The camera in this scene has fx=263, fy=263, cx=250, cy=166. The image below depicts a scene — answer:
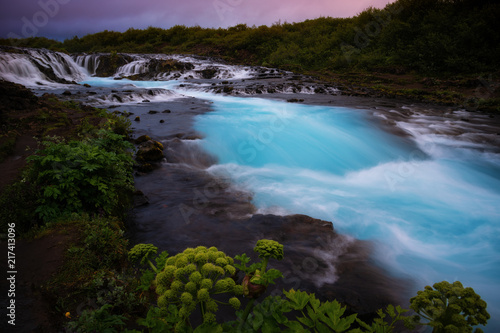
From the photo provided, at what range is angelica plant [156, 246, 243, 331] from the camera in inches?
62.8

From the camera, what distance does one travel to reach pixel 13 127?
698 cm

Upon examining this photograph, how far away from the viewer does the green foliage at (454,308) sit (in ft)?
4.96

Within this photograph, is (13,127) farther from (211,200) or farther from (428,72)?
(428,72)

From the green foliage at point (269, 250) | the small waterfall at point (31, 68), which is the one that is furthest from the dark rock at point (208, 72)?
the green foliage at point (269, 250)

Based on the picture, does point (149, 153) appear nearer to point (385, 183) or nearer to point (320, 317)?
point (385, 183)

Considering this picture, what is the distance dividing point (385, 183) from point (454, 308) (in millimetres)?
6629

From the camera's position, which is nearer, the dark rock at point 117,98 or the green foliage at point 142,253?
the green foliage at point 142,253

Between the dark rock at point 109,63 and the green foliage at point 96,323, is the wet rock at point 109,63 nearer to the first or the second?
the dark rock at point 109,63

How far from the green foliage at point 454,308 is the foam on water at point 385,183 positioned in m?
2.68

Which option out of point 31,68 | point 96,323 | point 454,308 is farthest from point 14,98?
point 31,68

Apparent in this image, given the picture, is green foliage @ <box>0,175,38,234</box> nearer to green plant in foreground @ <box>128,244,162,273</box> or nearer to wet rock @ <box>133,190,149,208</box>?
wet rock @ <box>133,190,149,208</box>

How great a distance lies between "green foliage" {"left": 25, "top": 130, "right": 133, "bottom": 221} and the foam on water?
10.7ft

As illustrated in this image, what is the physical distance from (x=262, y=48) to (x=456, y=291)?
43244mm

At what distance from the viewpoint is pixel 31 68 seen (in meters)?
21.1
